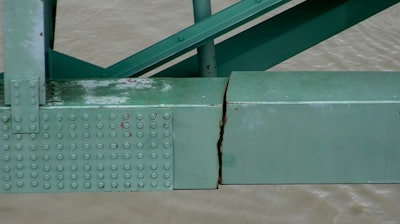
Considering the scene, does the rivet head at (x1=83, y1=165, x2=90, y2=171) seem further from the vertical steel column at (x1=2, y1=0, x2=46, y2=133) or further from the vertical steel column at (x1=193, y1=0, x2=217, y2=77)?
the vertical steel column at (x1=193, y1=0, x2=217, y2=77)


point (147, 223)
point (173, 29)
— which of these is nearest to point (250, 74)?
point (147, 223)

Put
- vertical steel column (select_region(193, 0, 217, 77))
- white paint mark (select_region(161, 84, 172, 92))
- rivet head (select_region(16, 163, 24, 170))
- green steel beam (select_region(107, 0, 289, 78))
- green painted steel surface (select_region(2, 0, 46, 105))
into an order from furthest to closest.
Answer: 1. vertical steel column (select_region(193, 0, 217, 77))
2. green steel beam (select_region(107, 0, 289, 78))
3. white paint mark (select_region(161, 84, 172, 92))
4. rivet head (select_region(16, 163, 24, 170))
5. green painted steel surface (select_region(2, 0, 46, 105))

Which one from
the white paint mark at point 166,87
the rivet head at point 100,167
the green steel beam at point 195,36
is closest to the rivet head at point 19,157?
the rivet head at point 100,167

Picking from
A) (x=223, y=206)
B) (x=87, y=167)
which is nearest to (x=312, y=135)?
(x=87, y=167)

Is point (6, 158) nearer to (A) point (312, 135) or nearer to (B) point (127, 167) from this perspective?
(B) point (127, 167)

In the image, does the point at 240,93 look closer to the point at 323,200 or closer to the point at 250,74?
the point at 250,74

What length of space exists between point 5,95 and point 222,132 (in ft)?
2.45

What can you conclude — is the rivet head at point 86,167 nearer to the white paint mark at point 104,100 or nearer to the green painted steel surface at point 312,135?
the white paint mark at point 104,100

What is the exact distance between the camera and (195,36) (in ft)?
11.7

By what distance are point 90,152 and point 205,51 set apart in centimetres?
108

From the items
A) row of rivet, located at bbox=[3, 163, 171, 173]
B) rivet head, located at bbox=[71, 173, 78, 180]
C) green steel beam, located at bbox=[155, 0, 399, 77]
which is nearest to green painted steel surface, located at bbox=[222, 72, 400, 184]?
row of rivet, located at bbox=[3, 163, 171, 173]

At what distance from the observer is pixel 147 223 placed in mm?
5730

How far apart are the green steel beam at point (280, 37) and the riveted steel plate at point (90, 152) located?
3.84 ft

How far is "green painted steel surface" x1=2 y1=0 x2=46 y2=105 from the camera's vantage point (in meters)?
2.76
